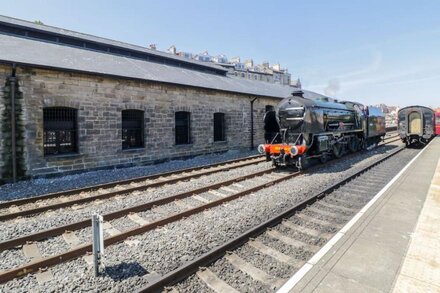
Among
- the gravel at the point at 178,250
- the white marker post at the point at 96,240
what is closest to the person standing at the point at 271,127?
the gravel at the point at 178,250

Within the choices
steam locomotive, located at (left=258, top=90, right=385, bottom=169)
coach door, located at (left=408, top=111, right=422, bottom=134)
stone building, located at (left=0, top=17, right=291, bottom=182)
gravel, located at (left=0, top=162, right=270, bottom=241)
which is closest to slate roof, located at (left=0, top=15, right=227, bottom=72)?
stone building, located at (left=0, top=17, right=291, bottom=182)

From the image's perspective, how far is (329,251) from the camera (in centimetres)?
400

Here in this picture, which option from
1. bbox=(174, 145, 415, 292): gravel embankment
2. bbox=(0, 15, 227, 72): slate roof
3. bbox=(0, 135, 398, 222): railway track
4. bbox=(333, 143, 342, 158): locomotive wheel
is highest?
bbox=(0, 15, 227, 72): slate roof

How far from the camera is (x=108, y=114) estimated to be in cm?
1116

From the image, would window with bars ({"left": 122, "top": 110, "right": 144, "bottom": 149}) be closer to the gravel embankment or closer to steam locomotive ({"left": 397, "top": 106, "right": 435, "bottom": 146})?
the gravel embankment

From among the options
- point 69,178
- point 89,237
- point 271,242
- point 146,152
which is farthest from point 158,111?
point 271,242

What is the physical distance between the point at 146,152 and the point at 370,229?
1005 cm

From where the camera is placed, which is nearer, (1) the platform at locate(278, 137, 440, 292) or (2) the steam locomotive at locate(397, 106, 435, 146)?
(1) the platform at locate(278, 137, 440, 292)

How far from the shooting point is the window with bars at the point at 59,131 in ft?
32.0

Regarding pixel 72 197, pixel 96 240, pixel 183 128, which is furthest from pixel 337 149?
pixel 96 240

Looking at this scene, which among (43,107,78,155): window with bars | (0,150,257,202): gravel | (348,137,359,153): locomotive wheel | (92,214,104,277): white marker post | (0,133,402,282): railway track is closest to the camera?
(92,214,104,277): white marker post

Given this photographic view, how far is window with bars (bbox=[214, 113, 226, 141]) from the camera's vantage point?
16617mm

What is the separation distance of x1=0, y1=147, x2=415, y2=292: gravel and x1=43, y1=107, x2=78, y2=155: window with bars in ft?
24.3

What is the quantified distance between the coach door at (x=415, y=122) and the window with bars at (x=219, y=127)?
48.1ft
